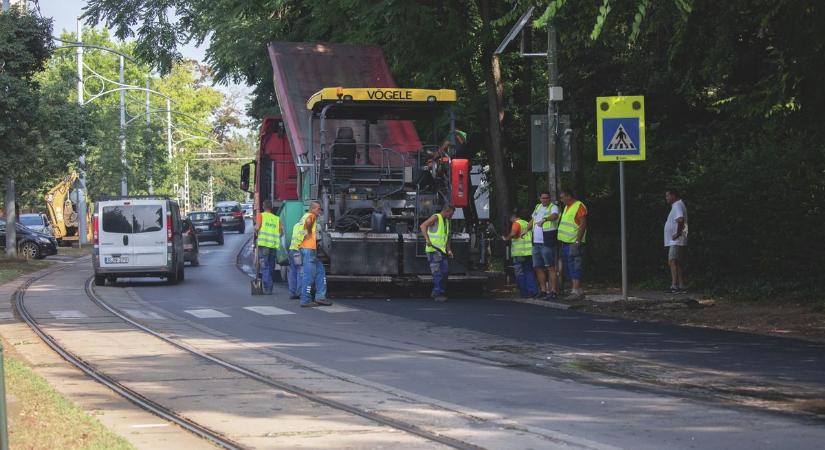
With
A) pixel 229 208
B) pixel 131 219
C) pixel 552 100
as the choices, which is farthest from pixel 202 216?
pixel 552 100

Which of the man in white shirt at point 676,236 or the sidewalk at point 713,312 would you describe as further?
the man in white shirt at point 676,236

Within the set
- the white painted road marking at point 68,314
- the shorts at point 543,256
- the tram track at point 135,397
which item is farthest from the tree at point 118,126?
the tram track at point 135,397

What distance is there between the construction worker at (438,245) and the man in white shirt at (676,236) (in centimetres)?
357

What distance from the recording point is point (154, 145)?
60094 mm

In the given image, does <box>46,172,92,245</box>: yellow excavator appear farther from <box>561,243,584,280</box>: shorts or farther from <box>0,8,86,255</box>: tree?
<box>561,243,584,280</box>: shorts

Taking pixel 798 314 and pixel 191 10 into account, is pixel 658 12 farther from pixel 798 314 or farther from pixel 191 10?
pixel 191 10

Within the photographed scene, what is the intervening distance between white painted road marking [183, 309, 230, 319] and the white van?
7.37 meters

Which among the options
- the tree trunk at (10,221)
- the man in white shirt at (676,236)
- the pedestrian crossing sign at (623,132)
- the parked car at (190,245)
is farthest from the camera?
the tree trunk at (10,221)

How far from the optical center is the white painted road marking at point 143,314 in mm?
18719

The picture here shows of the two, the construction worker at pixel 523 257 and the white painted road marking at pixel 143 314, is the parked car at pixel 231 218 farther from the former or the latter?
the white painted road marking at pixel 143 314

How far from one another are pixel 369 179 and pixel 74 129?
17237 millimetres

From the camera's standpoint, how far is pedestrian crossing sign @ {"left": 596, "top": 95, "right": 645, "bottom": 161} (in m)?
19.0

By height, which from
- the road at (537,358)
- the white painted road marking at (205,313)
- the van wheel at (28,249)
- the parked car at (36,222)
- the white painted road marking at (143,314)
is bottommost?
the white painted road marking at (143,314)

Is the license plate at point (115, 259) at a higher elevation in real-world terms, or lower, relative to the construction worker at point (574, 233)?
lower
